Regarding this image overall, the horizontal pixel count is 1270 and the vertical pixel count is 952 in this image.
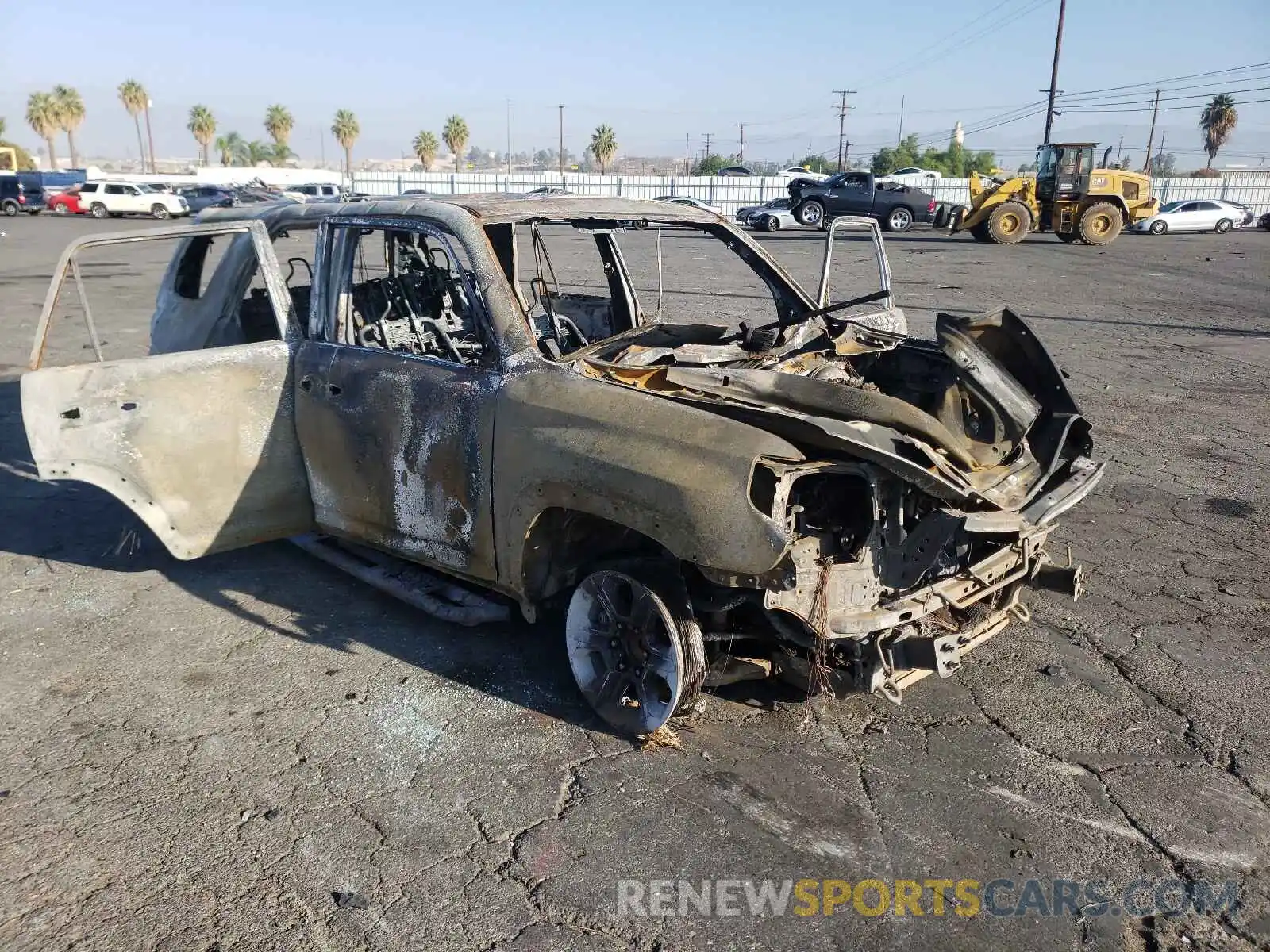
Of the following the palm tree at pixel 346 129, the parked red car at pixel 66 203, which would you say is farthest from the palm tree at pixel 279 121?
the parked red car at pixel 66 203

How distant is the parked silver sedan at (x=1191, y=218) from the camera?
3359 centimetres

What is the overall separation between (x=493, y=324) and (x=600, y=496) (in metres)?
0.91

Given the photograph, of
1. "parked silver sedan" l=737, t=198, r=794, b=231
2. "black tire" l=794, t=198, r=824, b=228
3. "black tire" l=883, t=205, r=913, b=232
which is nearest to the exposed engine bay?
"black tire" l=794, t=198, r=824, b=228

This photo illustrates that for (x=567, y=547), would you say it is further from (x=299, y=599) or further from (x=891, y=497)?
(x=299, y=599)

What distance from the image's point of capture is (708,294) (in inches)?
600

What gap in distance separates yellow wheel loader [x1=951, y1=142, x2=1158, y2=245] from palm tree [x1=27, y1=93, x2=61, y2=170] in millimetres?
83843

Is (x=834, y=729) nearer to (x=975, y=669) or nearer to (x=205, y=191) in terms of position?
(x=975, y=669)

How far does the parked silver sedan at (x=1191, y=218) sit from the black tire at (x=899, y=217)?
27.5 feet

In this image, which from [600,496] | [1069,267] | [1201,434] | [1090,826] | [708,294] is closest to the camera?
[1090,826]

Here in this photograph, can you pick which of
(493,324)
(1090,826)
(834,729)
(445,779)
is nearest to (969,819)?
(1090,826)

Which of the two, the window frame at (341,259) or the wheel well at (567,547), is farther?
the window frame at (341,259)

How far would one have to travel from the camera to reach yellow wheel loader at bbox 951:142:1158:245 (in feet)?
84.3

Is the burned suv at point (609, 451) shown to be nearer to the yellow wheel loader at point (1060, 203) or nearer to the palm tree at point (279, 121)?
the yellow wheel loader at point (1060, 203)

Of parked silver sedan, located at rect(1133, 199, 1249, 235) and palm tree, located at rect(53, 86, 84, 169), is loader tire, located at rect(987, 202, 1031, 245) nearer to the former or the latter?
parked silver sedan, located at rect(1133, 199, 1249, 235)
